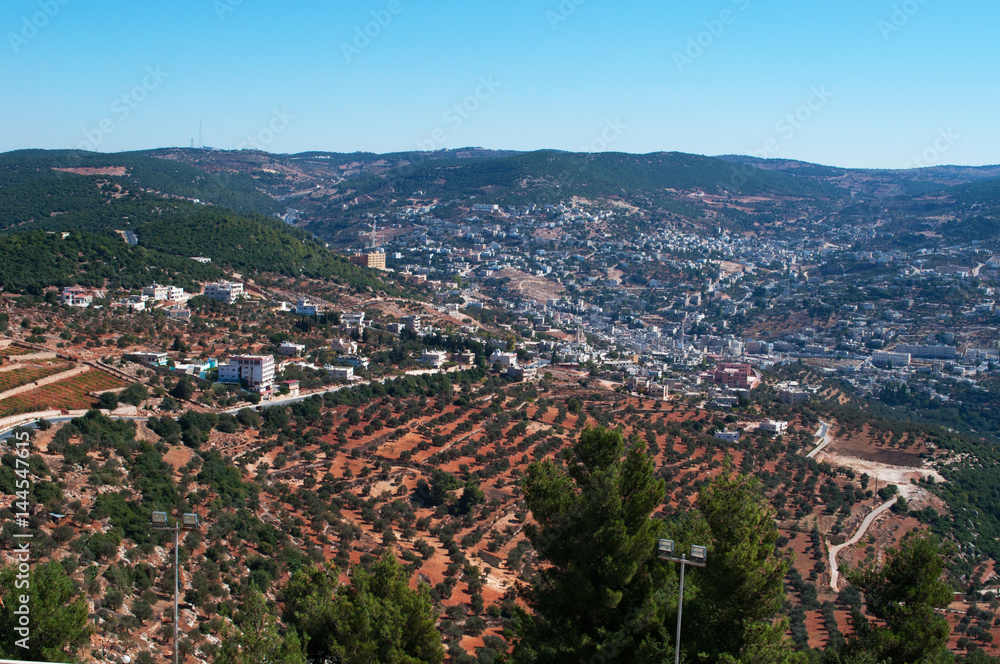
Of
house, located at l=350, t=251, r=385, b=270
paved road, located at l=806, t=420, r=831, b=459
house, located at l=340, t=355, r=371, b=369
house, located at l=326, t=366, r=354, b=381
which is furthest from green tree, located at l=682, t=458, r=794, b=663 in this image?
house, located at l=350, t=251, r=385, b=270

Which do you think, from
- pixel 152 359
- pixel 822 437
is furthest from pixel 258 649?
pixel 822 437

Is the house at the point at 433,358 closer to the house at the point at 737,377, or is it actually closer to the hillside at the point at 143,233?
the hillside at the point at 143,233

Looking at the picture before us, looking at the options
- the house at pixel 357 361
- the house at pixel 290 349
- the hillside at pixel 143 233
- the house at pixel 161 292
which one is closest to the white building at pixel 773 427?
the house at pixel 357 361

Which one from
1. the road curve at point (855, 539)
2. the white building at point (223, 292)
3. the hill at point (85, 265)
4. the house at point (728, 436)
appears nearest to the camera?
the road curve at point (855, 539)

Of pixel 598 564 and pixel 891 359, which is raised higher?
pixel 598 564

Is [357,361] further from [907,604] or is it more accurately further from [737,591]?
[737,591]

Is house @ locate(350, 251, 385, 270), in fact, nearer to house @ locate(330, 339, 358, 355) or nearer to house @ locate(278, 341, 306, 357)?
house @ locate(330, 339, 358, 355)
